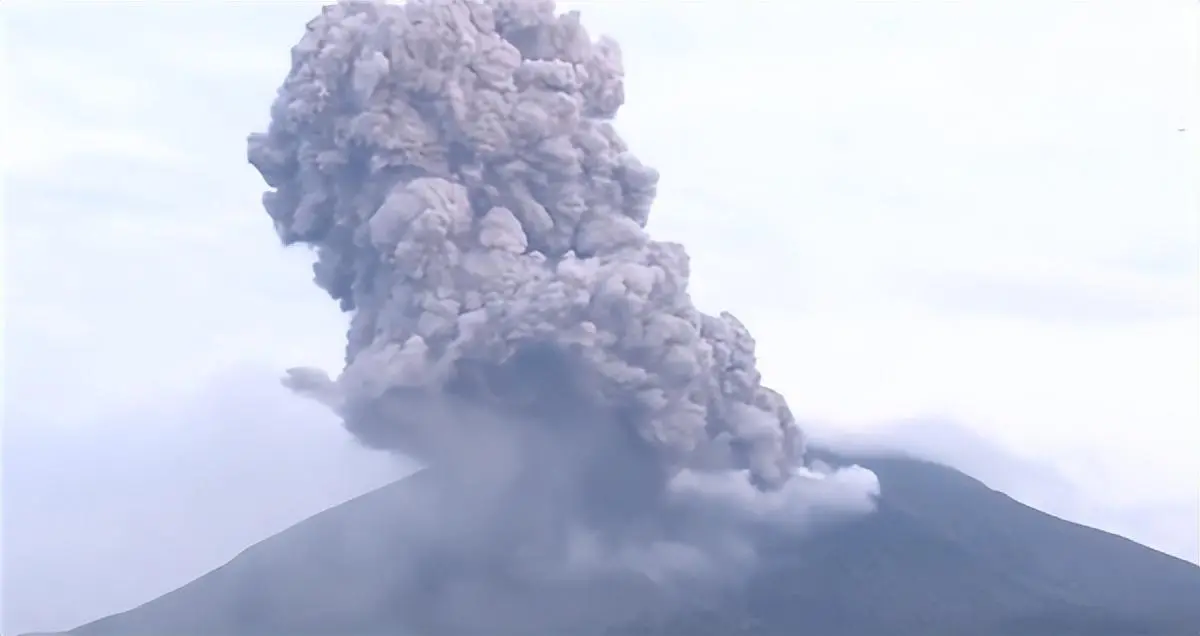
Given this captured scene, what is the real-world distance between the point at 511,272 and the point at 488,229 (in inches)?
12.9

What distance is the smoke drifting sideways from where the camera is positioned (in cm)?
933

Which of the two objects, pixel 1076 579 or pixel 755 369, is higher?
pixel 755 369

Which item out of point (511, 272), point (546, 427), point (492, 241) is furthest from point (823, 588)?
point (492, 241)

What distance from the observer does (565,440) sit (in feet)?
31.2

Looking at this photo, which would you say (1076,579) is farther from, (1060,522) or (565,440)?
(565,440)

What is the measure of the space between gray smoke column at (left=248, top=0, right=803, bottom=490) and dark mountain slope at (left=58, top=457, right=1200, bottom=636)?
0.65m

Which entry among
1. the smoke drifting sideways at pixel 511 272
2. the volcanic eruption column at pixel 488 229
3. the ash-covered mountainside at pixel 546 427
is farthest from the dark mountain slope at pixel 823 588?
the volcanic eruption column at pixel 488 229

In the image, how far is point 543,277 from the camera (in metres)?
9.49

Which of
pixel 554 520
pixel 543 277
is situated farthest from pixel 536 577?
pixel 543 277

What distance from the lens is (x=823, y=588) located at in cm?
955

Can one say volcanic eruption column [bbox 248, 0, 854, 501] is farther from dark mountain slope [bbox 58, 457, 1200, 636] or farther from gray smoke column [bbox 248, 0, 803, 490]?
dark mountain slope [bbox 58, 457, 1200, 636]

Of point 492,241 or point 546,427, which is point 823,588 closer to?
point 546,427

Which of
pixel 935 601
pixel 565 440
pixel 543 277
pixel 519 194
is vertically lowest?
pixel 935 601

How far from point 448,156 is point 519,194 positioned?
0.52 m
